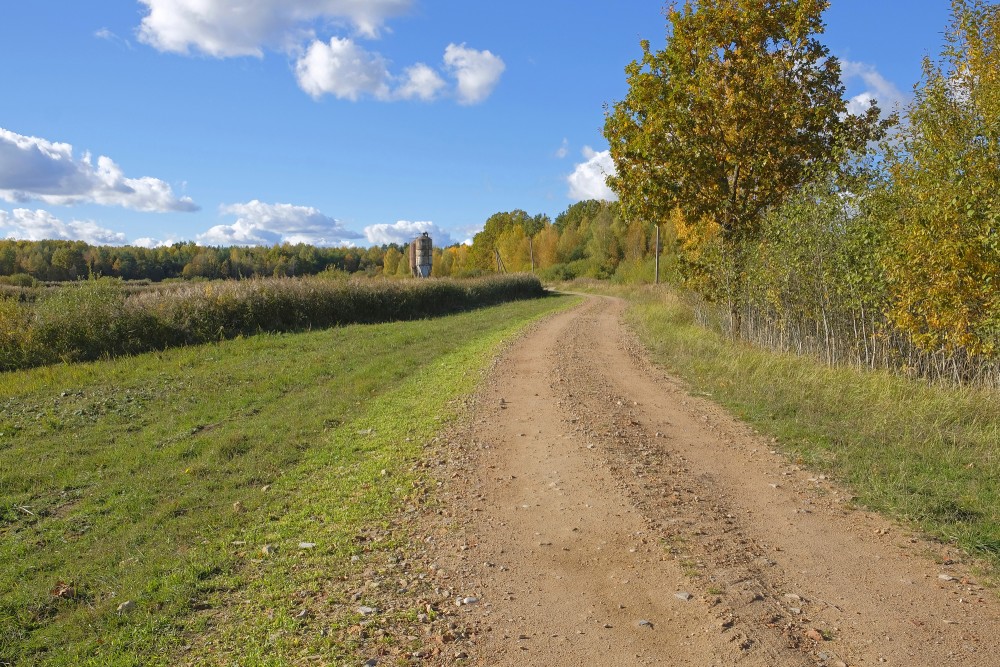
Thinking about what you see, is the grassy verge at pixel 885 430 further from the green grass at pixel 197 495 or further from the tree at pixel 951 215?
the green grass at pixel 197 495

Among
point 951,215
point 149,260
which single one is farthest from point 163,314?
point 149,260

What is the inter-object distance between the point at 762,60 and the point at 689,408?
32.4ft

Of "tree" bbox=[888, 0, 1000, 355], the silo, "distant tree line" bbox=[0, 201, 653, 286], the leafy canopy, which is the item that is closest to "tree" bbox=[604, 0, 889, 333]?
the leafy canopy

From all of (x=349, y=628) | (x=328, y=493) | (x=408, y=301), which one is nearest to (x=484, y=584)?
(x=349, y=628)

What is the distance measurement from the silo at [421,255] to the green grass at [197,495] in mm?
31369

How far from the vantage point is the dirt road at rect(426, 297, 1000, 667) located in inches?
163

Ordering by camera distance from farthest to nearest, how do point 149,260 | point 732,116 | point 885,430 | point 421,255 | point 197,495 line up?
point 149,260, point 421,255, point 732,116, point 885,430, point 197,495

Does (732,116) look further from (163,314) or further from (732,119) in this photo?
(163,314)

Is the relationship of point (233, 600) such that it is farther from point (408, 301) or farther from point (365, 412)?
point (408, 301)

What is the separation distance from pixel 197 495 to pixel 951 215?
34.7 feet

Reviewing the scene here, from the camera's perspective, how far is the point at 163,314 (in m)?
21.2

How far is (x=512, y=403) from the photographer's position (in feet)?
35.4

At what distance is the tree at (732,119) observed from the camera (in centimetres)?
1570

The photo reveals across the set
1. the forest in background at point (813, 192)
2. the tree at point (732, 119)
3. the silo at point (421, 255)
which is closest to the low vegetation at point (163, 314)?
the forest in background at point (813, 192)
